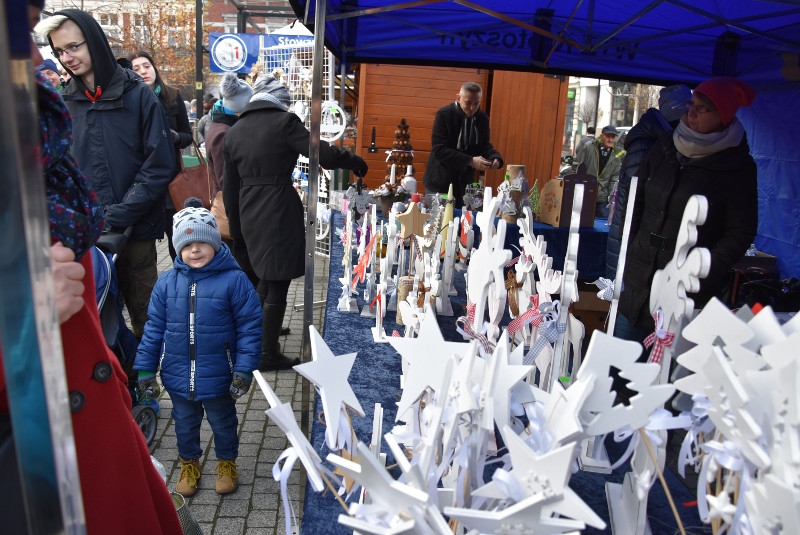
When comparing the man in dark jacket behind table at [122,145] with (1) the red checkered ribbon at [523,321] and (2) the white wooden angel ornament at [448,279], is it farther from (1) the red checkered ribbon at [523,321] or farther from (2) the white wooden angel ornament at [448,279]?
(1) the red checkered ribbon at [523,321]

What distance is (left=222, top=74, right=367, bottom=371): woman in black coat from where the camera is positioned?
314 cm

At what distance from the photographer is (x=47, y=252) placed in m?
0.56

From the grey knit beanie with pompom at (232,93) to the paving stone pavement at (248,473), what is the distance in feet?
5.21

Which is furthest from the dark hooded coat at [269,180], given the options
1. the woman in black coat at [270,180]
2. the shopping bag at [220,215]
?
the shopping bag at [220,215]

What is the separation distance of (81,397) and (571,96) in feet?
84.2

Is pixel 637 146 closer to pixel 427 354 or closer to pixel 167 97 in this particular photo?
pixel 427 354

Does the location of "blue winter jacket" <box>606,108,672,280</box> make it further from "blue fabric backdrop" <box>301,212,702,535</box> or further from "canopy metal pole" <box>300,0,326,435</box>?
"canopy metal pole" <box>300,0,326,435</box>

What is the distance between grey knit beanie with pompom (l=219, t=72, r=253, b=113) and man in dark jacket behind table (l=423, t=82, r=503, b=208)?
1618 mm

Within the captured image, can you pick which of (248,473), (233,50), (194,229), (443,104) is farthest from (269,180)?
(233,50)

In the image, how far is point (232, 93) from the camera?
146 inches

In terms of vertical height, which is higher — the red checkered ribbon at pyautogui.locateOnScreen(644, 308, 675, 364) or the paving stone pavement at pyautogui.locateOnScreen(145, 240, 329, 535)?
the red checkered ribbon at pyautogui.locateOnScreen(644, 308, 675, 364)

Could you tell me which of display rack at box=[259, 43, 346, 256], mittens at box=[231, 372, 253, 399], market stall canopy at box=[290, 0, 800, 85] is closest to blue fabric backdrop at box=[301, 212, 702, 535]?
mittens at box=[231, 372, 253, 399]

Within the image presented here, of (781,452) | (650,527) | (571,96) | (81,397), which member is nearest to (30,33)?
A: (81,397)

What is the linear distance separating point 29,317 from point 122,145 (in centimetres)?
246
